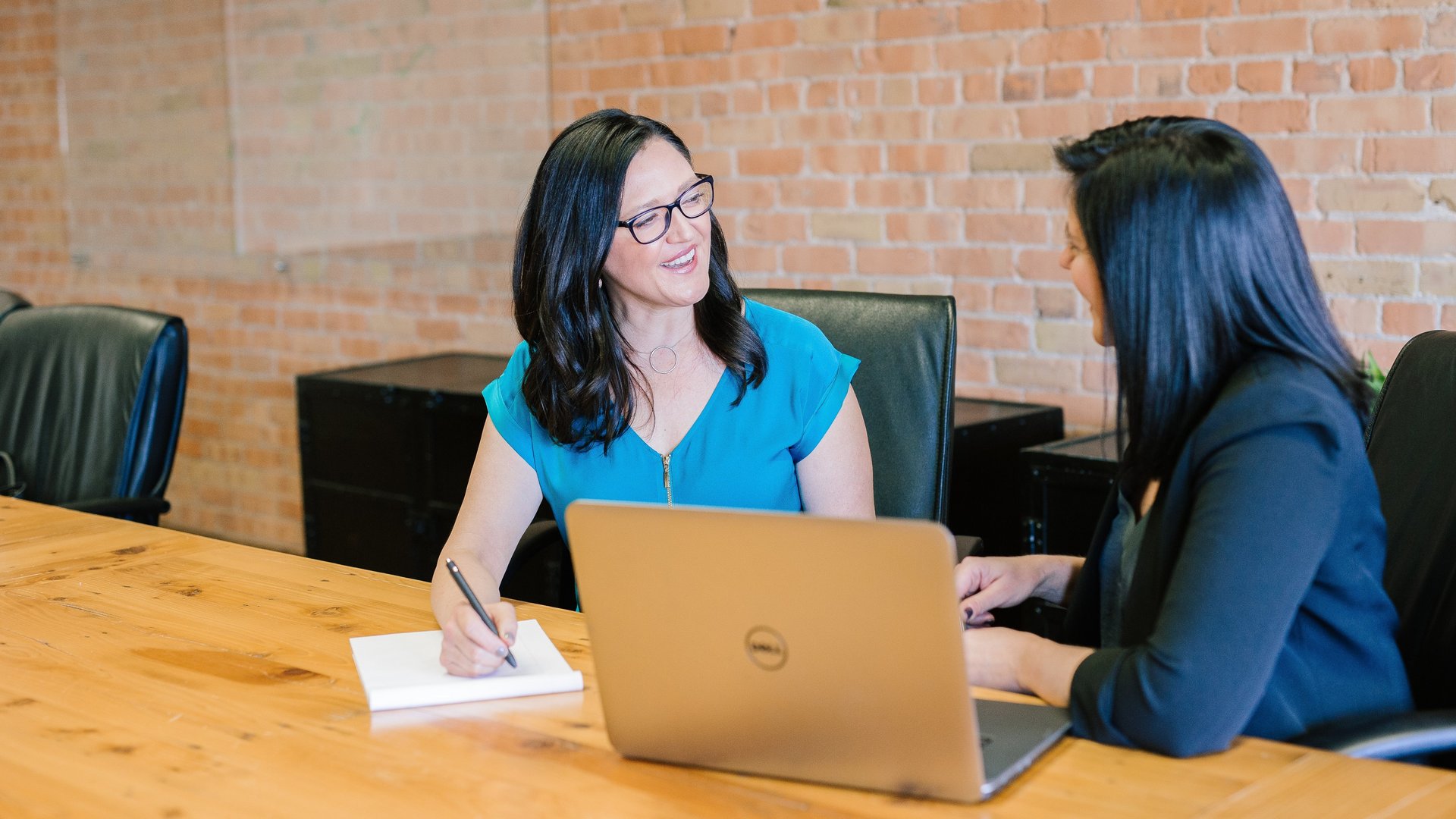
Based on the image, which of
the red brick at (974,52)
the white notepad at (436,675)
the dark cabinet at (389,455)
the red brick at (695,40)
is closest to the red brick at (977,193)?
the red brick at (974,52)

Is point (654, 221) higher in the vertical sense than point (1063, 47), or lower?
lower

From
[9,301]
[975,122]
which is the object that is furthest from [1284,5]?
[9,301]

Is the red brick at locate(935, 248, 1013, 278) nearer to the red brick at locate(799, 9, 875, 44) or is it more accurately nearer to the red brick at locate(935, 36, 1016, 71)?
the red brick at locate(935, 36, 1016, 71)

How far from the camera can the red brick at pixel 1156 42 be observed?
271cm

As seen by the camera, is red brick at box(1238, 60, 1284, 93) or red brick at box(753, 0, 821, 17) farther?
red brick at box(753, 0, 821, 17)

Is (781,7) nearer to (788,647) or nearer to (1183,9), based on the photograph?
(1183,9)

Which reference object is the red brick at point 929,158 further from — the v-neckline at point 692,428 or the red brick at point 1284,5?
the v-neckline at point 692,428

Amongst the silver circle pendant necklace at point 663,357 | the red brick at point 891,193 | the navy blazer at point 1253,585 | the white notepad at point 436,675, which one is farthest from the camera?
the red brick at point 891,193

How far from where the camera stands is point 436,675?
55.1 inches

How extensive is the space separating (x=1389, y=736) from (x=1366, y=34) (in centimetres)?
172

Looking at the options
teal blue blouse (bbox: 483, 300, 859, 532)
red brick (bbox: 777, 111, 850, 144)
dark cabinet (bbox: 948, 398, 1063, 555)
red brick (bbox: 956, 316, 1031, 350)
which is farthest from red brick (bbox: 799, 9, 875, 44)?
teal blue blouse (bbox: 483, 300, 859, 532)

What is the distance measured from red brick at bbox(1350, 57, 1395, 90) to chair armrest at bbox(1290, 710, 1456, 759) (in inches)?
63.5

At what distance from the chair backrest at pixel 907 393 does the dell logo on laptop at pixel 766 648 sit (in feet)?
3.20

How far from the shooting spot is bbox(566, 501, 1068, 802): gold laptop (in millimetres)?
996
